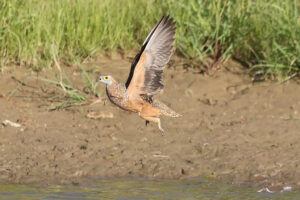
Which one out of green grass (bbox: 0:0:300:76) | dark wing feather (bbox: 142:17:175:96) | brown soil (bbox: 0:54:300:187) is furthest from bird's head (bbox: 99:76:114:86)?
green grass (bbox: 0:0:300:76)

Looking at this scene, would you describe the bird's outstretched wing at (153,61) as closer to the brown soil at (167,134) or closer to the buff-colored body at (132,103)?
the buff-colored body at (132,103)

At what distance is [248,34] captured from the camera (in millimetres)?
9680

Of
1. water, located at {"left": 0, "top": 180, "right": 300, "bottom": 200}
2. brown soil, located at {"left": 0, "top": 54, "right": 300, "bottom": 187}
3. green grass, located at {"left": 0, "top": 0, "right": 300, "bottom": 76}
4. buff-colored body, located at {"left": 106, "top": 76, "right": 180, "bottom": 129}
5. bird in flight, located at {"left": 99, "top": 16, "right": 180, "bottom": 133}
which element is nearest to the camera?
water, located at {"left": 0, "top": 180, "right": 300, "bottom": 200}

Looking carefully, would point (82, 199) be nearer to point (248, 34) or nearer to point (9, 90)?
point (9, 90)

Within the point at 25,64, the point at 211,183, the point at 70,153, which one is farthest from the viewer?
the point at 25,64

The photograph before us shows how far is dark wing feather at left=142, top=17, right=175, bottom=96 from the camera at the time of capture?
7008mm

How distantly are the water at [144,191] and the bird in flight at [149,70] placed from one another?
2.54ft

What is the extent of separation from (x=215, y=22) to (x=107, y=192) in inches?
156

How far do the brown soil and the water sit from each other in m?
0.22

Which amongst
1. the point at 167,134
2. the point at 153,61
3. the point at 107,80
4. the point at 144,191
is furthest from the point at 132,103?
the point at 167,134

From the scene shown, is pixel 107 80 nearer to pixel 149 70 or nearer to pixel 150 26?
pixel 149 70

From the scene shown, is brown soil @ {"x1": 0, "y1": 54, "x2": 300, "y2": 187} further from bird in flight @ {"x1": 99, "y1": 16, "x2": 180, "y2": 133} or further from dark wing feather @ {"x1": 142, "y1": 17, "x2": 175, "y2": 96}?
dark wing feather @ {"x1": 142, "y1": 17, "x2": 175, "y2": 96}

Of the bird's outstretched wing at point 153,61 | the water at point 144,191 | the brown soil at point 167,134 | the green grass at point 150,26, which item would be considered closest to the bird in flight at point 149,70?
the bird's outstretched wing at point 153,61

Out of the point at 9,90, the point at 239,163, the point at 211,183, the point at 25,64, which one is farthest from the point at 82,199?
the point at 25,64
